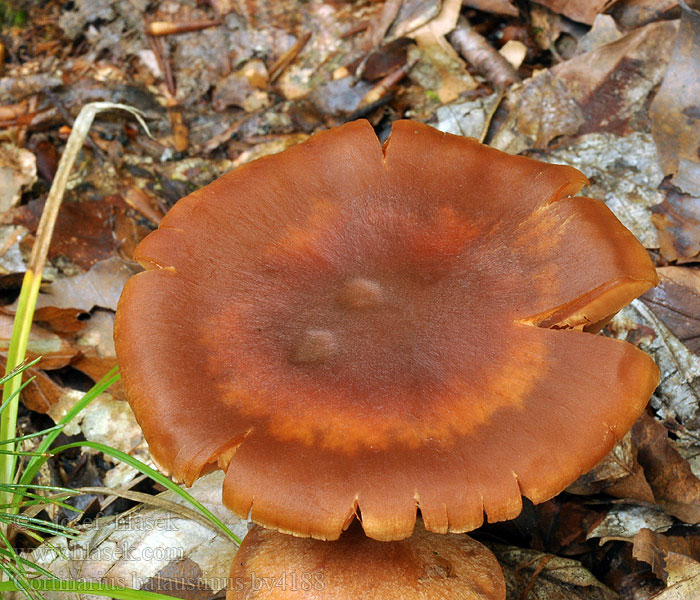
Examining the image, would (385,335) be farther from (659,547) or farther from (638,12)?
(638,12)

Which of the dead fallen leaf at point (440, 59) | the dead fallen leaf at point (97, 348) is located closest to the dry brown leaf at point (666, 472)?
the dead fallen leaf at point (97, 348)

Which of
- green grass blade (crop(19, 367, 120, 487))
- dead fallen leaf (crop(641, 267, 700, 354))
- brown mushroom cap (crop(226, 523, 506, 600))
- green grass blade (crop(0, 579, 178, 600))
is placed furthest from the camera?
dead fallen leaf (crop(641, 267, 700, 354))

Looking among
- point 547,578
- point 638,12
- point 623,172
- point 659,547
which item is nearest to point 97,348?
point 547,578

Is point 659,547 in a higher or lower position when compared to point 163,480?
lower

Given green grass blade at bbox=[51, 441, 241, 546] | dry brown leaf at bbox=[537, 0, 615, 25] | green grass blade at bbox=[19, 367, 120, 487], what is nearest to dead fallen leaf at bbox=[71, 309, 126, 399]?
green grass blade at bbox=[19, 367, 120, 487]

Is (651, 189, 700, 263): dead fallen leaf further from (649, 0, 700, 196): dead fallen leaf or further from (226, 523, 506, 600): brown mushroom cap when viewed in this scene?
(226, 523, 506, 600): brown mushroom cap
